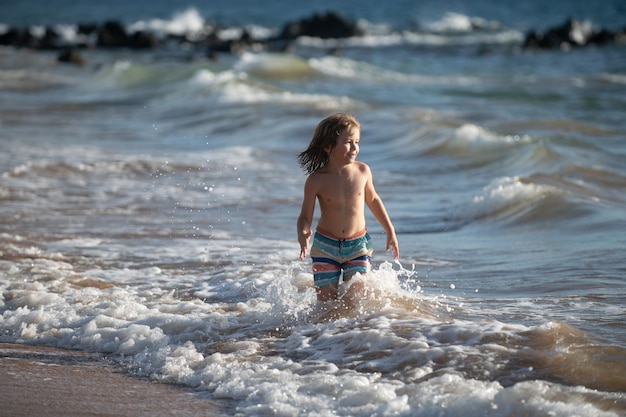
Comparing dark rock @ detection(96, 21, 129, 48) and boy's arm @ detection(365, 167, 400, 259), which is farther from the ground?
dark rock @ detection(96, 21, 129, 48)

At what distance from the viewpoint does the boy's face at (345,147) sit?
19.6ft

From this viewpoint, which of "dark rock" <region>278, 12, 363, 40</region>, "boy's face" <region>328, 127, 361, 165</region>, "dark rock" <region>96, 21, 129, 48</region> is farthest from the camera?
"dark rock" <region>278, 12, 363, 40</region>

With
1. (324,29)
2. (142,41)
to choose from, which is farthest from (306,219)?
(324,29)

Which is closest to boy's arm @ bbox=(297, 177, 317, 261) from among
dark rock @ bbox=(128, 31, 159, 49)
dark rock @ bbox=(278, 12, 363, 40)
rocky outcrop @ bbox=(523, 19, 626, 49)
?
rocky outcrop @ bbox=(523, 19, 626, 49)

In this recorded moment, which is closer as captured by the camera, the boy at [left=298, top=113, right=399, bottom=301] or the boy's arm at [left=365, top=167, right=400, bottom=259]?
the boy at [left=298, top=113, right=399, bottom=301]

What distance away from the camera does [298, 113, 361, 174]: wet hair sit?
5945mm

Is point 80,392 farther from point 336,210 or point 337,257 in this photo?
point 336,210

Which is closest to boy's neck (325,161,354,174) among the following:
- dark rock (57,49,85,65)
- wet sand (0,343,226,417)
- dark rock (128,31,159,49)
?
wet sand (0,343,226,417)

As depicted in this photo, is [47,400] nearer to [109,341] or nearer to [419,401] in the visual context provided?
[109,341]

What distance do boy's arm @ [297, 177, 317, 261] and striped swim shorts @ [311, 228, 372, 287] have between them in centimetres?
12

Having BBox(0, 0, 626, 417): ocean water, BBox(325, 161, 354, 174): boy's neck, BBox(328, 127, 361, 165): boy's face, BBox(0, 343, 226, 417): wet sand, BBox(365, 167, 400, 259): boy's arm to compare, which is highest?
BBox(328, 127, 361, 165): boy's face

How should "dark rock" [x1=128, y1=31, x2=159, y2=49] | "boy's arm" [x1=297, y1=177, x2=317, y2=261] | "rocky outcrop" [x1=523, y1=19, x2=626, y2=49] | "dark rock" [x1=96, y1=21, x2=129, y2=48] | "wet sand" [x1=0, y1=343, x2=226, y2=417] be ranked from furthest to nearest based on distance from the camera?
"dark rock" [x1=96, y1=21, x2=129, y2=48] < "dark rock" [x1=128, y1=31, x2=159, y2=49] < "rocky outcrop" [x1=523, y1=19, x2=626, y2=49] < "boy's arm" [x1=297, y1=177, x2=317, y2=261] < "wet sand" [x1=0, y1=343, x2=226, y2=417]

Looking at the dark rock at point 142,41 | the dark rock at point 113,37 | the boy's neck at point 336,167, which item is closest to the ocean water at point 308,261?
the boy's neck at point 336,167

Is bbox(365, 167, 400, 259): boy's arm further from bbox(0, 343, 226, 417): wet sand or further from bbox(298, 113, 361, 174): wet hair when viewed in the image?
bbox(0, 343, 226, 417): wet sand
